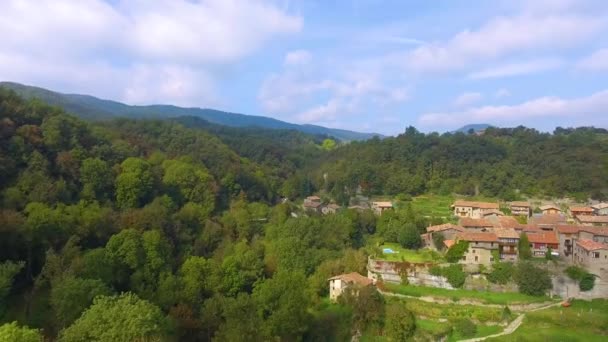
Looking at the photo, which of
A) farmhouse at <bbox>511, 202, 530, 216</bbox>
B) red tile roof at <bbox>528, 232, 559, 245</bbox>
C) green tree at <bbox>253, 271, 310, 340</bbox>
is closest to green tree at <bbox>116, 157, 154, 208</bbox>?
green tree at <bbox>253, 271, 310, 340</bbox>

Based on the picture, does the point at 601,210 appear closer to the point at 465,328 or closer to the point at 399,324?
the point at 465,328

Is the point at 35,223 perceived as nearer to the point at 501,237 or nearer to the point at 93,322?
the point at 93,322

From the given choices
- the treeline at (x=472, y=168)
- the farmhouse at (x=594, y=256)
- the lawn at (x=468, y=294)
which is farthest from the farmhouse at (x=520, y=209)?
the lawn at (x=468, y=294)

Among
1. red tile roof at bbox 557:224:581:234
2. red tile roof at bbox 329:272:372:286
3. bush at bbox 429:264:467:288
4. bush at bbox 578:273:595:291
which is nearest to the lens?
bush at bbox 578:273:595:291

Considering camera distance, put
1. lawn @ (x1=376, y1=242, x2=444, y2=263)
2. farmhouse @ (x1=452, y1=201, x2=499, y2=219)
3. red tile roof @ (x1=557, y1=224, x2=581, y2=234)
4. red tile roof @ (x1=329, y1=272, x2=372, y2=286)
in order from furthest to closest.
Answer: farmhouse @ (x1=452, y1=201, x2=499, y2=219), lawn @ (x1=376, y1=242, x2=444, y2=263), red tile roof @ (x1=557, y1=224, x2=581, y2=234), red tile roof @ (x1=329, y1=272, x2=372, y2=286)

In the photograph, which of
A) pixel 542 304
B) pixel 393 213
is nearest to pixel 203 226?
pixel 393 213

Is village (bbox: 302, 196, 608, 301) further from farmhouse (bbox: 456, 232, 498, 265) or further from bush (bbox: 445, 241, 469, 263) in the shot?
bush (bbox: 445, 241, 469, 263)

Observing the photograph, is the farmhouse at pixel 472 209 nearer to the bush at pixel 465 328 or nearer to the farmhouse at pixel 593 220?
the farmhouse at pixel 593 220

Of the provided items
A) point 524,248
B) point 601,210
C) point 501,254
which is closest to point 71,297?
point 501,254
